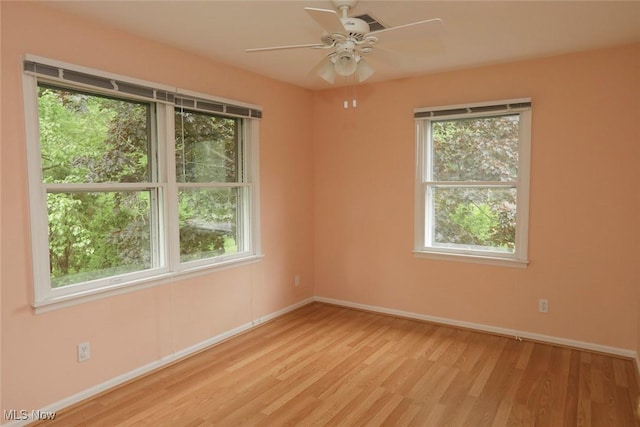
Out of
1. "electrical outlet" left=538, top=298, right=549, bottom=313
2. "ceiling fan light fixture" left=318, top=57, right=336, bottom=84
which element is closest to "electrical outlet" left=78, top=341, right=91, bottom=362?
"ceiling fan light fixture" left=318, top=57, right=336, bottom=84

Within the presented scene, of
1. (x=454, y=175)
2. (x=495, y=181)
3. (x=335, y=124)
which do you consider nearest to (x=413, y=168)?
(x=454, y=175)

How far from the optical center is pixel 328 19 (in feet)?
6.60

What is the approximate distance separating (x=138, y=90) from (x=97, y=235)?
3.51 ft

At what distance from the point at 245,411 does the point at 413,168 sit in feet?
8.99

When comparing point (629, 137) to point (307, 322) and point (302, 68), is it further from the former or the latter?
point (307, 322)

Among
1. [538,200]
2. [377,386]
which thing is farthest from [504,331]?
[377,386]

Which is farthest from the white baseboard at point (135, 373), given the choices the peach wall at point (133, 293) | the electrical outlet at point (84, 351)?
the electrical outlet at point (84, 351)

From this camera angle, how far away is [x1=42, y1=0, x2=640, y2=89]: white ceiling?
249 cm

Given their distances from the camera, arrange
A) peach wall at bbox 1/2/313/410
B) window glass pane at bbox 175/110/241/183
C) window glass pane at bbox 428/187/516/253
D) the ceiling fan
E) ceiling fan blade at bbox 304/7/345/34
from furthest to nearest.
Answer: window glass pane at bbox 428/187/516/253 → window glass pane at bbox 175/110/241/183 → peach wall at bbox 1/2/313/410 → the ceiling fan → ceiling fan blade at bbox 304/7/345/34

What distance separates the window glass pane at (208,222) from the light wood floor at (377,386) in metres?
0.85

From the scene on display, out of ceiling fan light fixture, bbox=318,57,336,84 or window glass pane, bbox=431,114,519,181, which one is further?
window glass pane, bbox=431,114,519,181

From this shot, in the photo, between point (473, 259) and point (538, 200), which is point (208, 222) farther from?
point (538, 200)

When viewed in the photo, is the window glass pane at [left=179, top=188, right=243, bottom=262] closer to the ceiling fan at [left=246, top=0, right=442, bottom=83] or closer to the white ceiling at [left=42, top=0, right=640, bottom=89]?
the white ceiling at [left=42, top=0, right=640, bottom=89]

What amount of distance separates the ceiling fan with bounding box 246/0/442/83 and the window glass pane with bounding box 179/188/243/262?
5.26 ft
